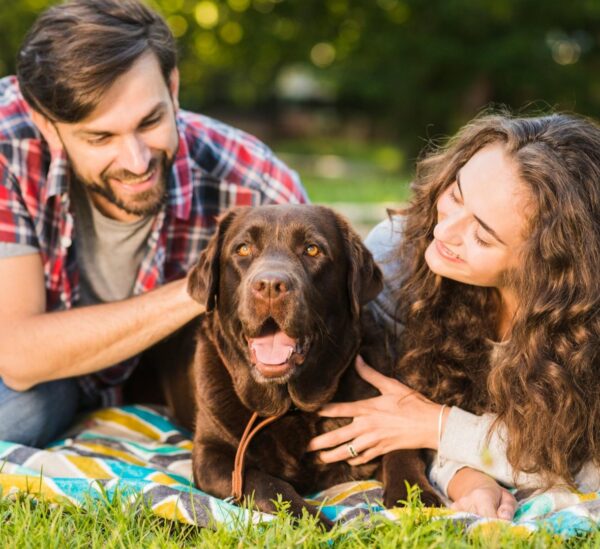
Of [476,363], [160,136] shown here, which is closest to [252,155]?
[160,136]

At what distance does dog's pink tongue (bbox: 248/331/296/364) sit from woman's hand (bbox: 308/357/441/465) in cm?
41

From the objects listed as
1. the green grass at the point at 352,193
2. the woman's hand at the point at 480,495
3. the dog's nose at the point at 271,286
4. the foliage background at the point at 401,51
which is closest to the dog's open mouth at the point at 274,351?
the dog's nose at the point at 271,286

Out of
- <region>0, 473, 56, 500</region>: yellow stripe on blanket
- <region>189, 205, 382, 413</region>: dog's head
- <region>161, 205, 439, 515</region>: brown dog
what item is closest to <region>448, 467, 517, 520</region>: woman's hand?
<region>161, 205, 439, 515</region>: brown dog

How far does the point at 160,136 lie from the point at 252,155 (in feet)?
2.38

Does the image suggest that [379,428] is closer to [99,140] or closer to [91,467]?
[91,467]

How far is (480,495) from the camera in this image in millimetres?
3072

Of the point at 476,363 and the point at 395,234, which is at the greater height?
the point at 395,234

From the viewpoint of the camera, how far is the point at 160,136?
3.98m

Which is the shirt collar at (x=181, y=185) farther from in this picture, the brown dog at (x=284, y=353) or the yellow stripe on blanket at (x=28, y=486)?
the yellow stripe on blanket at (x=28, y=486)

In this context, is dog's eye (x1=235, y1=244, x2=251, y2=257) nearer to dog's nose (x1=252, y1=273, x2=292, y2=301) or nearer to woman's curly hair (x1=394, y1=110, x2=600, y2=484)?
dog's nose (x1=252, y1=273, x2=292, y2=301)

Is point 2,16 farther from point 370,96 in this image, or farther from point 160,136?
point 160,136

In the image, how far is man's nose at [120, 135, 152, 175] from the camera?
12.7ft

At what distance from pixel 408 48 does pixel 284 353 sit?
22.0 meters

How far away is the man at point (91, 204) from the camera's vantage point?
3773mm
